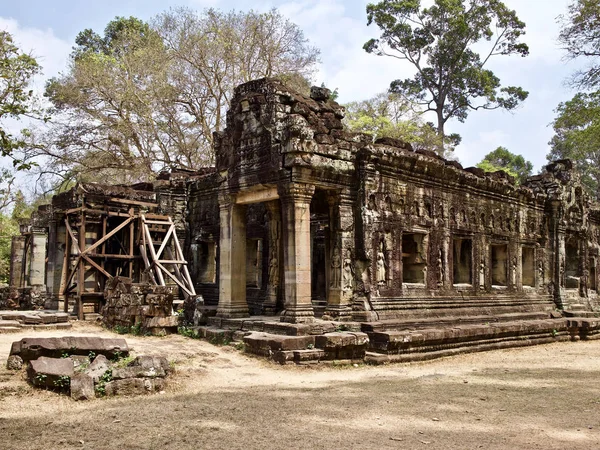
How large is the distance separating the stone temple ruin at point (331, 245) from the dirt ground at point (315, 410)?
1216 mm

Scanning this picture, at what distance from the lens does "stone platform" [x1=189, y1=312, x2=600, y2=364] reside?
31.5 ft

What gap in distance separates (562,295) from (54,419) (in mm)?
15629

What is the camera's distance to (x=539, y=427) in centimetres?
614

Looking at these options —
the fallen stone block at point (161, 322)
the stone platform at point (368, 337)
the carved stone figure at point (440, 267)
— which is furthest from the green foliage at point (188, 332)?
the carved stone figure at point (440, 267)

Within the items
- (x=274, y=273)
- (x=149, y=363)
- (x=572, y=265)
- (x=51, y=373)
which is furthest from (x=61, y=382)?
(x=572, y=265)

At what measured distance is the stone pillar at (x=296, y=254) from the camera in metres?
10.4

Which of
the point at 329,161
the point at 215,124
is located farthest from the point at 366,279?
the point at 215,124

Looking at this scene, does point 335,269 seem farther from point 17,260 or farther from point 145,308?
point 17,260

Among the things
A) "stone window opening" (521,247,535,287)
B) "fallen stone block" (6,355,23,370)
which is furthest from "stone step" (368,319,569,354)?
"fallen stone block" (6,355,23,370)

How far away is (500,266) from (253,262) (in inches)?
267

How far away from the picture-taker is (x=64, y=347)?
8055 millimetres

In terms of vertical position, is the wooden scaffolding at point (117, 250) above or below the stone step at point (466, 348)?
above

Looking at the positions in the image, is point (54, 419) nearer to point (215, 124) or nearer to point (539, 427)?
point (539, 427)

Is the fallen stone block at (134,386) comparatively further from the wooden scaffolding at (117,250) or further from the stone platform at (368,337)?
the wooden scaffolding at (117,250)
